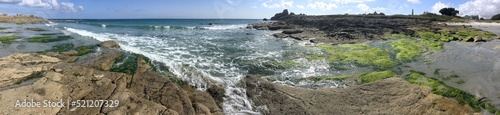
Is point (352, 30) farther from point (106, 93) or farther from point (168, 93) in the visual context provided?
point (106, 93)

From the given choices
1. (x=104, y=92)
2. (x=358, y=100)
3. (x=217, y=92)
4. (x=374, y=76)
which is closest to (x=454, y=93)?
(x=374, y=76)

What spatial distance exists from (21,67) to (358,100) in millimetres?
17924

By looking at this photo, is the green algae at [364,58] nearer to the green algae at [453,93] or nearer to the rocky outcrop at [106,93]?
the green algae at [453,93]

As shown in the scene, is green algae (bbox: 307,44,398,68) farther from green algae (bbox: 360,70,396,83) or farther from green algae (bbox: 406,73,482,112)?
green algae (bbox: 406,73,482,112)

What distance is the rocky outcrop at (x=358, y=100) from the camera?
37.7ft

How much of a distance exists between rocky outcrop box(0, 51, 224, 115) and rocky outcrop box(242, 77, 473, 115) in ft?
8.04

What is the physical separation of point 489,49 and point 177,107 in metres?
31.7

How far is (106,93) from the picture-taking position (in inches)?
455

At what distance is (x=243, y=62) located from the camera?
22750mm

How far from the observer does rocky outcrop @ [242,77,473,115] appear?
1149 cm

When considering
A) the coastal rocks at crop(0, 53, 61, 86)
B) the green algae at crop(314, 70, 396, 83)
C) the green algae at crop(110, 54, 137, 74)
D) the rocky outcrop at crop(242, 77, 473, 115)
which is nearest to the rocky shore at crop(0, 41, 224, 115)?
the coastal rocks at crop(0, 53, 61, 86)

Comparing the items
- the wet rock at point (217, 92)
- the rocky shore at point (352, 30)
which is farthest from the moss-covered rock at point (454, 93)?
the rocky shore at point (352, 30)

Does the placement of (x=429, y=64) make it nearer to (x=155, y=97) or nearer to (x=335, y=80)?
(x=335, y=80)

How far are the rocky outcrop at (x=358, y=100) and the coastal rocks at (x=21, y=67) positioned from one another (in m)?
11.2
